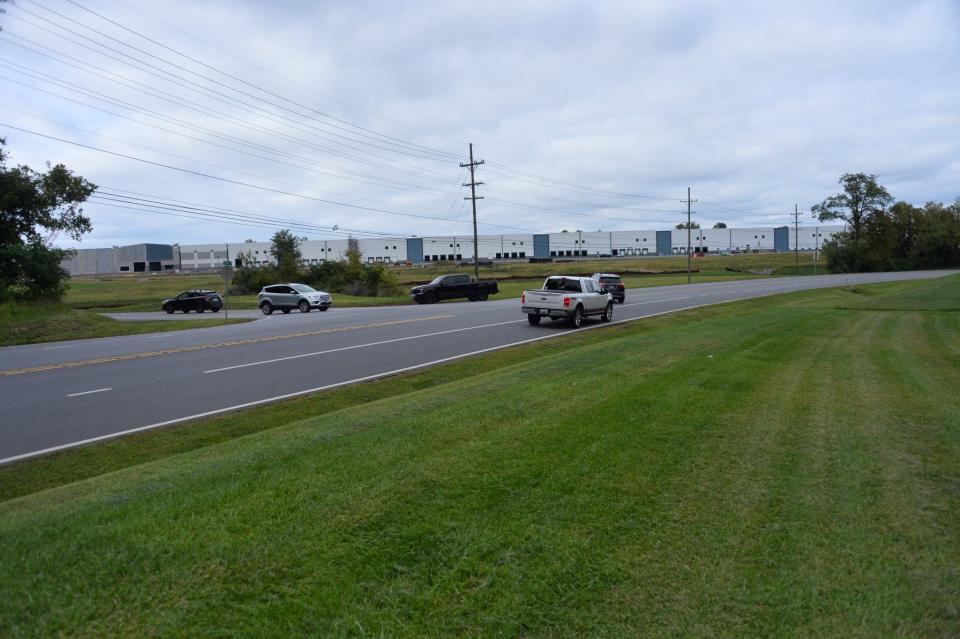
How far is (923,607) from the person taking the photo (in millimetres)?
3742

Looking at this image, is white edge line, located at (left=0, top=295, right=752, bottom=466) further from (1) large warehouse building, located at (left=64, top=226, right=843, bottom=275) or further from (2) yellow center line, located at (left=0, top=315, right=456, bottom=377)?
(1) large warehouse building, located at (left=64, top=226, right=843, bottom=275)

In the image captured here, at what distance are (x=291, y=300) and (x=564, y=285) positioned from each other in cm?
2103

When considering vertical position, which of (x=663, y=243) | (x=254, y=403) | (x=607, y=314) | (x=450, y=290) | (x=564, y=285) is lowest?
(x=254, y=403)

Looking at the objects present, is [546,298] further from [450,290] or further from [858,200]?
[858,200]

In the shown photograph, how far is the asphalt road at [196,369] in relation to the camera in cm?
987

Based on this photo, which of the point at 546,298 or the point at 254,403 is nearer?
the point at 254,403

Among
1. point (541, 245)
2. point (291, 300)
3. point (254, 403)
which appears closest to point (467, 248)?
point (541, 245)

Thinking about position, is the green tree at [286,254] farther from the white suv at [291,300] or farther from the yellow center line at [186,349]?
the yellow center line at [186,349]

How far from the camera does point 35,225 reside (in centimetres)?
4047

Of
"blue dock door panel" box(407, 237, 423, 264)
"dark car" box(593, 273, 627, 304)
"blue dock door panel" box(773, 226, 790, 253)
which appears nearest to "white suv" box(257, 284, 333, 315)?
"dark car" box(593, 273, 627, 304)

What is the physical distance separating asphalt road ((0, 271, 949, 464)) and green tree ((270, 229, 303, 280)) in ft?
151

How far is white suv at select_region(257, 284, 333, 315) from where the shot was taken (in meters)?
39.7

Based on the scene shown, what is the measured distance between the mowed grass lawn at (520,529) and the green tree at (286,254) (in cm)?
6323

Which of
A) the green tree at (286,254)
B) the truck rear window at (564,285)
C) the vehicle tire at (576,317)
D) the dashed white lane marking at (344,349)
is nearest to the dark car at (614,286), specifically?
the truck rear window at (564,285)
